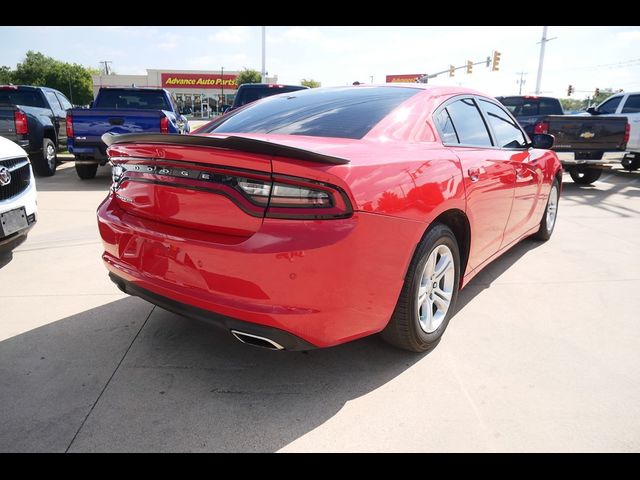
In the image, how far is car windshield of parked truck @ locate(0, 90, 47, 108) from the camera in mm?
10906

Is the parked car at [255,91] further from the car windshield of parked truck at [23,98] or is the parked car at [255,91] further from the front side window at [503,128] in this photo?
the front side window at [503,128]

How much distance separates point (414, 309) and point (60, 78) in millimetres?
82063

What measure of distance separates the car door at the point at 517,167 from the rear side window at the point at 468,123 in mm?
164

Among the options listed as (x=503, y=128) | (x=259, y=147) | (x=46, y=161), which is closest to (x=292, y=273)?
(x=259, y=147)

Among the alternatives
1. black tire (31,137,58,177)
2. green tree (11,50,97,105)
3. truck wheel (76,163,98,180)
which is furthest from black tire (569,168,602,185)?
green tree (11,50,97,105)

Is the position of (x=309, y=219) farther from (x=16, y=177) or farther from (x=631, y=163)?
(x=631, y=163)

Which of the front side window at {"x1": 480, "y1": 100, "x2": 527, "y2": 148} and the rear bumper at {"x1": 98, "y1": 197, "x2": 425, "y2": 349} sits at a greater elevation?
the front side window at {"x1": 480, "y1": 100, "x2": 527, "y2": 148}

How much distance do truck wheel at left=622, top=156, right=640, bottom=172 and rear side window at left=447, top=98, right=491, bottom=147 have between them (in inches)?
396

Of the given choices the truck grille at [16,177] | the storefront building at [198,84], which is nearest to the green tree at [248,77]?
the storefront building at [198,84]

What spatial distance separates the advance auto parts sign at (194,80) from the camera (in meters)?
61.0

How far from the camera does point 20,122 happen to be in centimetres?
842

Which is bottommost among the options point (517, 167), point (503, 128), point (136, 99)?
point (517, 167)

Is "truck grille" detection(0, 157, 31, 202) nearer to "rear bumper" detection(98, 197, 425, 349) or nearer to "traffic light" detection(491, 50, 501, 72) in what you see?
"rear bumper" detection(98, 197, 425, 349)

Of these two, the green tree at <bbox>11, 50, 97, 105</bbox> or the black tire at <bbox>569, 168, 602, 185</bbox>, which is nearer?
the black tire at <bbox>569, 168, 602, 185</bbox>
